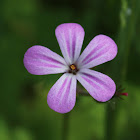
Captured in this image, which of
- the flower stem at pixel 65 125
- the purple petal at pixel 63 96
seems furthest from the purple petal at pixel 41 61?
the flower stem at pixel 65 125

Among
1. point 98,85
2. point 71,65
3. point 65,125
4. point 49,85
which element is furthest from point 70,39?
point 49,85

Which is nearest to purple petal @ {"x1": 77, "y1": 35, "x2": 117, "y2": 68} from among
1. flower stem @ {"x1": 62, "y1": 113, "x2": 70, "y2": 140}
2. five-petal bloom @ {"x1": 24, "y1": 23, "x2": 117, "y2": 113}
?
five-petal bloom @ {"x1": 24, "y1": 23, "x2": 117, "y2": 113}

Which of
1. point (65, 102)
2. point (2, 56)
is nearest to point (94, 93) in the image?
point (65, 102)

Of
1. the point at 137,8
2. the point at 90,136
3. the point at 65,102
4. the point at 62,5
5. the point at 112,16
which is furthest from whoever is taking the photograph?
the point at 62,5

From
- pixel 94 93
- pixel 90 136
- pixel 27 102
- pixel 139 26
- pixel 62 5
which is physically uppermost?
pixel 62 5

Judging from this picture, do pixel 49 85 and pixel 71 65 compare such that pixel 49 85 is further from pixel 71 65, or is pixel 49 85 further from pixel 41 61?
pixel 41 61

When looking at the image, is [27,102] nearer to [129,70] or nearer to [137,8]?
[129,70]

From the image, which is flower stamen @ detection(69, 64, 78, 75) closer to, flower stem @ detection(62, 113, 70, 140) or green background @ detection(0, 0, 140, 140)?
flower stem @ detection(62, 113, 70, 140)
